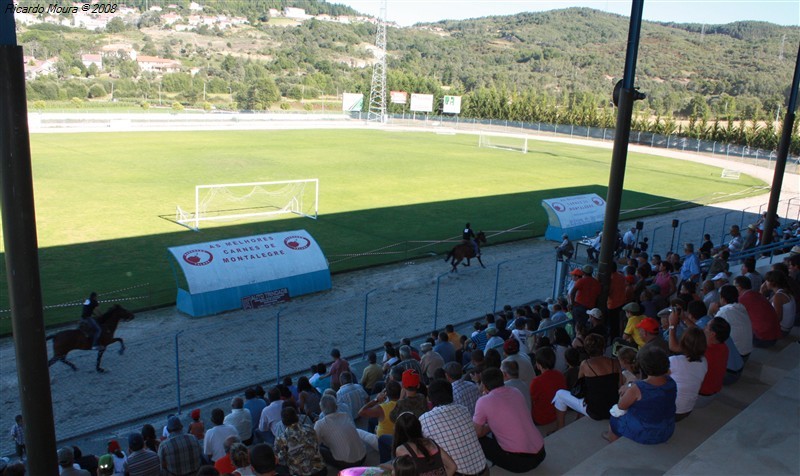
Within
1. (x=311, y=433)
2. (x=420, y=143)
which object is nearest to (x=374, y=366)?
(x=311, y=433)

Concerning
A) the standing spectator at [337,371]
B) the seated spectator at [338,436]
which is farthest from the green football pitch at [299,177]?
the seated spectator at [338,436]

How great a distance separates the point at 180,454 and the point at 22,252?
4184mm

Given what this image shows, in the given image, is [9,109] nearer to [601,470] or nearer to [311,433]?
[311,433]

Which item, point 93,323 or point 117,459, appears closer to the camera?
point 117,459

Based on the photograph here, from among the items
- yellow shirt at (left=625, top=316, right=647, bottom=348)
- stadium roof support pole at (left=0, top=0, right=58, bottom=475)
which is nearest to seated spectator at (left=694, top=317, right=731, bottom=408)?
yellow shirt at (left=625, top=316, right=647, bottom=348)

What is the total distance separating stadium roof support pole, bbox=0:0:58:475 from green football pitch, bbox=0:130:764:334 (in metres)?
12.5

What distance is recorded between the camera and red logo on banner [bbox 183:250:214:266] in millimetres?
16578

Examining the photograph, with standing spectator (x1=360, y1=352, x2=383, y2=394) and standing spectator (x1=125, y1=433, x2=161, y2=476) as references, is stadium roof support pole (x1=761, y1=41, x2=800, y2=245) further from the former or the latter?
standing spectator (x1=125, y1=433, x2=161, y2=476)

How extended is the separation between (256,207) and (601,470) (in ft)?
83.5

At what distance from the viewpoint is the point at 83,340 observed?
13.1 metres

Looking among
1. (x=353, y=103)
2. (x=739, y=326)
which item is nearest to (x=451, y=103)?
(x=353, y=103)

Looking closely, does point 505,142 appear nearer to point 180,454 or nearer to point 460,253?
point 460,253

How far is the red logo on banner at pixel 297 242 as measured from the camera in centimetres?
1839

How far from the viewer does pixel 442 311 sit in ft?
56.3
